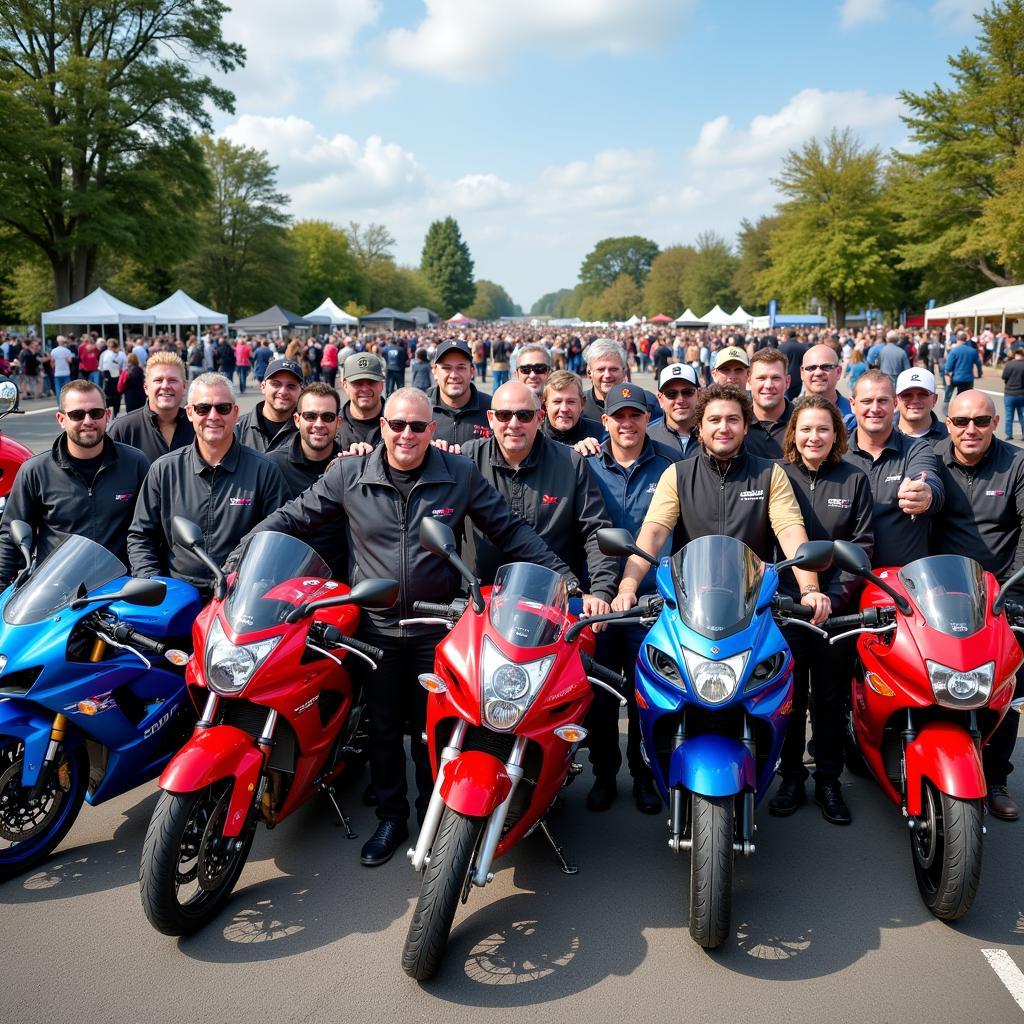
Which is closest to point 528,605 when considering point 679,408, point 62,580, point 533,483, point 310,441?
point 533,483

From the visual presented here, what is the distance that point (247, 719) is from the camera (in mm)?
3646

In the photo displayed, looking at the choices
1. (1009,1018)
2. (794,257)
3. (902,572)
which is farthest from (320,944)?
(794,257)

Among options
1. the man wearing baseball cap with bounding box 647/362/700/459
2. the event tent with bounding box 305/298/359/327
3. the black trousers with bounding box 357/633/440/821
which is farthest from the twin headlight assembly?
the event tent with bounding box 305/298/359/327

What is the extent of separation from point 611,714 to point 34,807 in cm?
254

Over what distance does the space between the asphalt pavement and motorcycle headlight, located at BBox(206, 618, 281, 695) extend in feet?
3.10

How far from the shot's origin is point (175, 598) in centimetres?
426

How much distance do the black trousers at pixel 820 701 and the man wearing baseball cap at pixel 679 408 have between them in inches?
76.3

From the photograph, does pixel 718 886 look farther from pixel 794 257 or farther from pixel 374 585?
pixel 794 257

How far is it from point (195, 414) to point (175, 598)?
97 cm

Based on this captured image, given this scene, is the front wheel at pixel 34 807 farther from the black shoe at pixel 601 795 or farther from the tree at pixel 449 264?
the tree at pixel 449 264

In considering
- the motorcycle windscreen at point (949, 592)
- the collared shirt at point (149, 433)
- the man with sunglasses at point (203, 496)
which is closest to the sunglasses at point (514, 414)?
the man with sunglasses at point (203, 496)

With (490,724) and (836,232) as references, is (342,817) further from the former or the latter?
(836,232)

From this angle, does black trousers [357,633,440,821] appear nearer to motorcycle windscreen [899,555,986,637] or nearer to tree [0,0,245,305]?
motorcycle windscreen [899,555,986,637]

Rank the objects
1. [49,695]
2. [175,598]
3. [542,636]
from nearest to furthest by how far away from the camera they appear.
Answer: [542,636] < [49,695] < [175,598]
